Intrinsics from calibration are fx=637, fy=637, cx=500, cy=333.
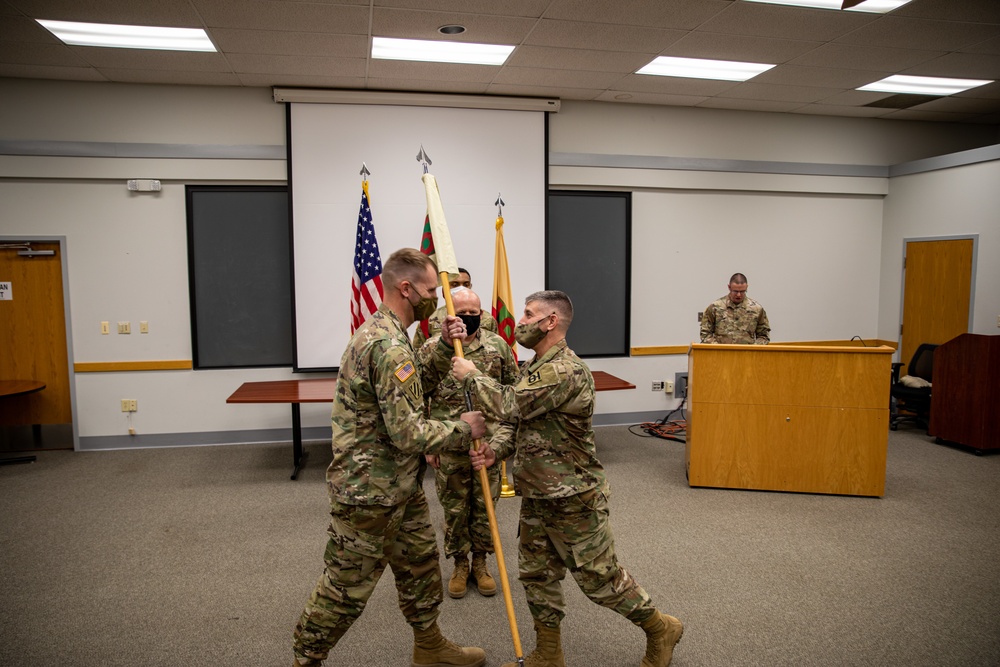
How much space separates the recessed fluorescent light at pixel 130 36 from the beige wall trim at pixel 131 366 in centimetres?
279

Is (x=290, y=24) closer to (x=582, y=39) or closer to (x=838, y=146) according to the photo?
(x=582, y=39)

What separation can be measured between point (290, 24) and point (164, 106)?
2.19 metres

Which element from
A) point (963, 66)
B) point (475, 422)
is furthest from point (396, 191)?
point (963, 66)

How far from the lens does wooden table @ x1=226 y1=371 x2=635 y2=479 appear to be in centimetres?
520

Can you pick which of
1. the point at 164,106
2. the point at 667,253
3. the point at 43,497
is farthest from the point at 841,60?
the point at 43,497

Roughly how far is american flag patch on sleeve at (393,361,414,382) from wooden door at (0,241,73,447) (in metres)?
5.37

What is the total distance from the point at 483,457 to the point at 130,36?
4.46m

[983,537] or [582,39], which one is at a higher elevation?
[582,39]

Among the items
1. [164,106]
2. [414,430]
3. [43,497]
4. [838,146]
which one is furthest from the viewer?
[838,146]

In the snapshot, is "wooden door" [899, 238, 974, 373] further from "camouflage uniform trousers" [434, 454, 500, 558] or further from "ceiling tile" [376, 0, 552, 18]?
"camouflage uniform trousers" [434, 454, 500, 558]

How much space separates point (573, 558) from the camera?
2.47 metres

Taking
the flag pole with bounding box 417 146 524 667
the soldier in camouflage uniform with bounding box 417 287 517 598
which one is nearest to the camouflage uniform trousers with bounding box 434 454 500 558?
the soldier in camouflage uniform with bounding box 417 287 517 598

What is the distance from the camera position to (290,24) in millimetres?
4500

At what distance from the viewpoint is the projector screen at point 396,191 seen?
6.11m
